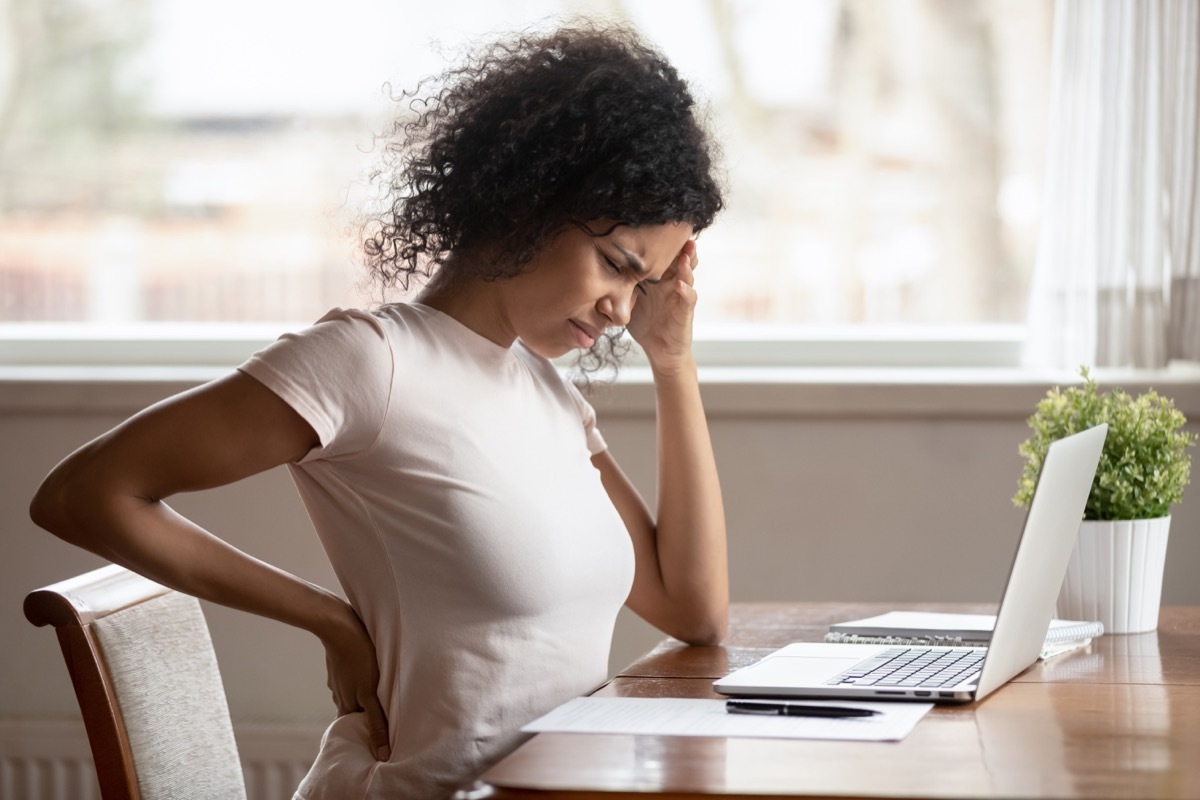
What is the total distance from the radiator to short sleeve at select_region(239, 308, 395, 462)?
1419mm

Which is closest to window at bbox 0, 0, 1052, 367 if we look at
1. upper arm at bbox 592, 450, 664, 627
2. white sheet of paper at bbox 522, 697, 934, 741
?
upper arm at bbox 592, 450, 664, 627

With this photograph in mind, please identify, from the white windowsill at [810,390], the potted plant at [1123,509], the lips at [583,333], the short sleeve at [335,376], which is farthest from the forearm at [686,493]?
the white windowsill at [810,390]

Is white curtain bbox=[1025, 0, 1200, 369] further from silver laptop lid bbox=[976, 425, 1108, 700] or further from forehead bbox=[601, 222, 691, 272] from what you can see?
forehead bbox=[601, 222, 691, 272]

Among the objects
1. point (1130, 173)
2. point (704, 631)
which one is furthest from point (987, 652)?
point (1130, 173)

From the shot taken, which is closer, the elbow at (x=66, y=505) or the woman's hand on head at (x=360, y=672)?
the elbow at (x=66, y=505)

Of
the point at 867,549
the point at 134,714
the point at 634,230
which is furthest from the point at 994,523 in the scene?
the point at 134,714

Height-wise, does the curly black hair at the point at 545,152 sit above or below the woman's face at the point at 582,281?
above

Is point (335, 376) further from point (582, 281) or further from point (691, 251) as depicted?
point (691, 251)

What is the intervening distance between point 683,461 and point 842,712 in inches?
21.8

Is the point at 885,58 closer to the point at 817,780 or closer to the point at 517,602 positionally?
the point at 517,602

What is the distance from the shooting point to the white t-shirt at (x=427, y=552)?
4.01 feet

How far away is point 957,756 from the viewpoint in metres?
0.97

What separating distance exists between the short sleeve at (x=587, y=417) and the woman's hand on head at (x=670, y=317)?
11 centimetres

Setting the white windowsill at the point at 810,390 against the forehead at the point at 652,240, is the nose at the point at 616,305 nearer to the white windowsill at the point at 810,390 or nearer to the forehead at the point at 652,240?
the forehead at the point at 652,240
